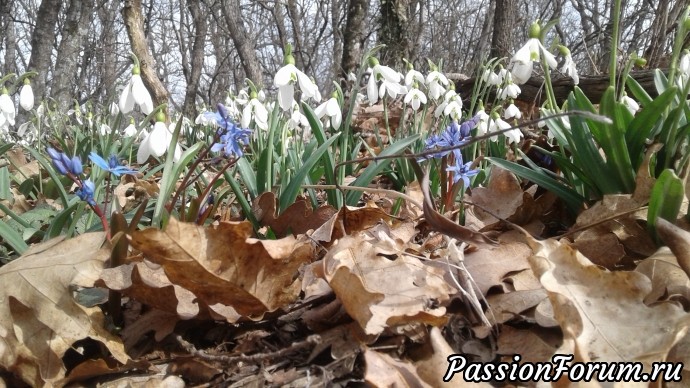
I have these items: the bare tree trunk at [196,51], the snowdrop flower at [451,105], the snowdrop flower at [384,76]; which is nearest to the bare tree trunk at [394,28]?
the snowdrop flower at [451,105]

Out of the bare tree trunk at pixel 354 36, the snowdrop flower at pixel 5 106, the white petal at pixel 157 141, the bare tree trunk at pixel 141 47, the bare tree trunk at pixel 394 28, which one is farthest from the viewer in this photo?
the bare tree trunk at pixel 354 36

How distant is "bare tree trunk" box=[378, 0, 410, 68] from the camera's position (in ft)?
17.7

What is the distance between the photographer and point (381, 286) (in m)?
0.90

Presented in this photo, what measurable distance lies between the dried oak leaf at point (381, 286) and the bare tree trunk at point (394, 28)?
15.2 feet

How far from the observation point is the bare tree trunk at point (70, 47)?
24.1 ft

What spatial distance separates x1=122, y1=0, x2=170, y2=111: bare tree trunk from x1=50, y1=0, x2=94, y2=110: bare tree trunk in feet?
8.20

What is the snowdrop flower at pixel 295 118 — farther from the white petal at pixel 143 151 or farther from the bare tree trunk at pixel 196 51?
the bare tree trunk at pixel 196 51

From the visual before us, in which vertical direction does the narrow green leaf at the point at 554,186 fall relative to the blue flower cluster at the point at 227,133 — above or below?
below

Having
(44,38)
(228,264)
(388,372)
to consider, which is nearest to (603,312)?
(388,372)

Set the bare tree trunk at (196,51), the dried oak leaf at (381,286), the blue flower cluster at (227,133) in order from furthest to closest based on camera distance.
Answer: the bare tree trunk at (196,51)
the blue flower cluster at (227,133)
the dried oak leaf at (381,286)

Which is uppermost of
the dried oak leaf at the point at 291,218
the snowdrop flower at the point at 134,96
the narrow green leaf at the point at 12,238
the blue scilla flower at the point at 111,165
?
the snowdrop flower at the point at 134,96

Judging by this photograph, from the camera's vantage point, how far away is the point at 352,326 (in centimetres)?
86

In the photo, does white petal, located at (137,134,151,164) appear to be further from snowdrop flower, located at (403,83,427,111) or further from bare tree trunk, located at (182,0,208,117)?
bare tree trunk, located at (182,0,208,117)

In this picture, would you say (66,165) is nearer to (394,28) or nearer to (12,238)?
(12,238)
